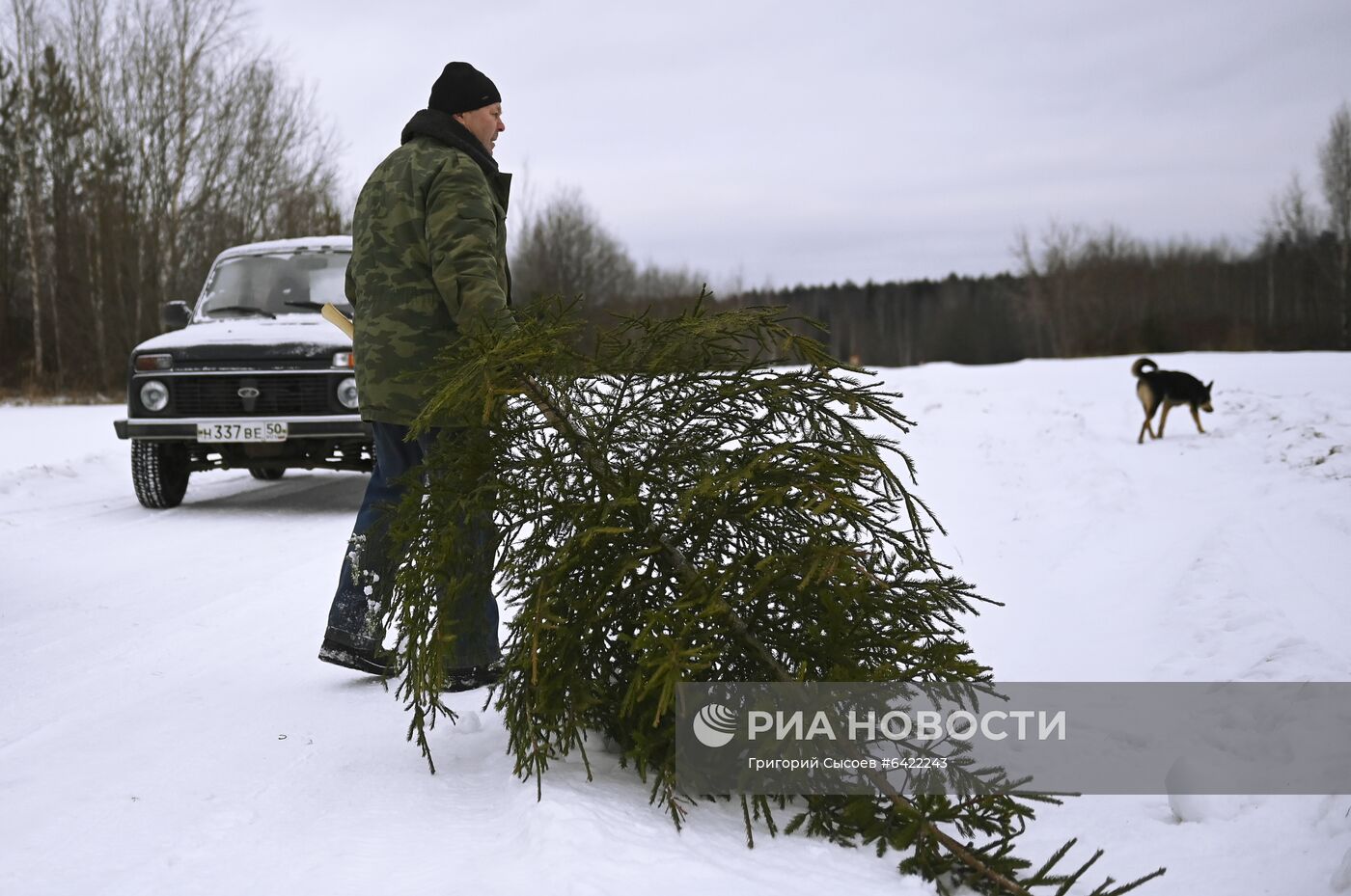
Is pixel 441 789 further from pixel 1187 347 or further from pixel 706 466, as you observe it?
pixel 1187 347

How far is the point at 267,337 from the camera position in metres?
7.68

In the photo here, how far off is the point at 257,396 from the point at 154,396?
0.80 meters

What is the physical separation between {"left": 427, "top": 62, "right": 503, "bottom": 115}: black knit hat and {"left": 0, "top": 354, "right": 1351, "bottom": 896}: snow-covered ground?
6.67ft

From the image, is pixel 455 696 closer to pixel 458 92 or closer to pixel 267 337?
pixel 458 92

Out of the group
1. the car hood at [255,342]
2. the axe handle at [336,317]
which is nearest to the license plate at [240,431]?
the car hood at [255,342]

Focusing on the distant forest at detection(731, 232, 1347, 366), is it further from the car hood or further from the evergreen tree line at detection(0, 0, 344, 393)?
the car hood

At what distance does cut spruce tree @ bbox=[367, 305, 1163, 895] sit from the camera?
240 cm

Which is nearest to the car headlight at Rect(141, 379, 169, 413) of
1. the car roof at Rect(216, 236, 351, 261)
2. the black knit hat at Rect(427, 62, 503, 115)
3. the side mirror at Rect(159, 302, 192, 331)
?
the side mirror at Rect(159, 302, 192, 331)

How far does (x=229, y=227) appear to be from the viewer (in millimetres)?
28750

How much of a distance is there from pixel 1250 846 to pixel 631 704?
1.69 m

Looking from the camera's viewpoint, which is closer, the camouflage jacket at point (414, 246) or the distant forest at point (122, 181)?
the camouflage jacket at point (414, 246)

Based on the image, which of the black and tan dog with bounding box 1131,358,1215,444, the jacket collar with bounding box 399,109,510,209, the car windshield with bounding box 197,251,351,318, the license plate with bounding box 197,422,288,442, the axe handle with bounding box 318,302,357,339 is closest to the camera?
the jacket collar with bounding box 399,109,510,209

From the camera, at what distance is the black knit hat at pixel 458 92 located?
134 inches

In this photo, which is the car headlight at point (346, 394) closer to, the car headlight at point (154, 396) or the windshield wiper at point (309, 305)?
the windshield wiper at point (309, 305)
